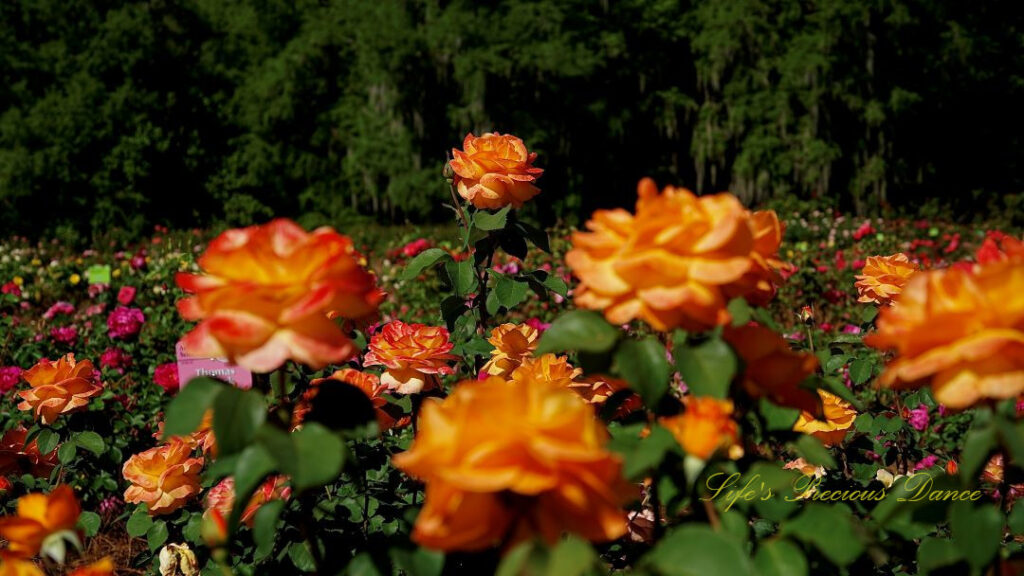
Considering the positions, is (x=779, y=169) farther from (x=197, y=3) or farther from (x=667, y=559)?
(x=667, y=559)

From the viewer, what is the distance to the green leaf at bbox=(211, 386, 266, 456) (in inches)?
24.0

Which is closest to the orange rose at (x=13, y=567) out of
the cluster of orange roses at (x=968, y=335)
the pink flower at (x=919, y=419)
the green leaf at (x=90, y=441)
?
the cluster of orange roses at (x=968, y=335)

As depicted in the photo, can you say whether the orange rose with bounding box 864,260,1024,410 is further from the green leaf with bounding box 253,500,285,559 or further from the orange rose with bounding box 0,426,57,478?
the orange rose with bounding box 0,426,57,478

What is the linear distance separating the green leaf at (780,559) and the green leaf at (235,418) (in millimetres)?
420

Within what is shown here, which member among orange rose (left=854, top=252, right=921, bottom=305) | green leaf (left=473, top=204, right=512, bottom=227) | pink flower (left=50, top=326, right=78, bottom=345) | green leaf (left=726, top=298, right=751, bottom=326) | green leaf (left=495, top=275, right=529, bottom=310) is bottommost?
pink flower (left=50, top=326, right=78, bottom=345)

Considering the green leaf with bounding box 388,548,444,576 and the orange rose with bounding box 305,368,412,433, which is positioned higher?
the green leaf with bounding box 388,548,444,576

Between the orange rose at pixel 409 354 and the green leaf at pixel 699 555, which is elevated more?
the green leaf at pixel 699 555

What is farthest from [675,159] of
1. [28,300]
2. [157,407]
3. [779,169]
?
[157,407]

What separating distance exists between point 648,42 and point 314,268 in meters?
10.9

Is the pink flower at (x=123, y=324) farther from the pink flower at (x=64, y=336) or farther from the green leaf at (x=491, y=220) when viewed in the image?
the green leaf at (x=491, y=220)

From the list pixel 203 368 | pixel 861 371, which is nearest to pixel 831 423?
pixel 861 371

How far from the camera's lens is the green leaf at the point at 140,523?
1.41 m

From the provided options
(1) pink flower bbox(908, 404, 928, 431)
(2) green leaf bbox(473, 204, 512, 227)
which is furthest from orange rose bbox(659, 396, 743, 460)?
(1) pink flower bbox(908, 404, 928, 431)

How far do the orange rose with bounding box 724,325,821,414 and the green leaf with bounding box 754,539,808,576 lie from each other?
5.2 inches
